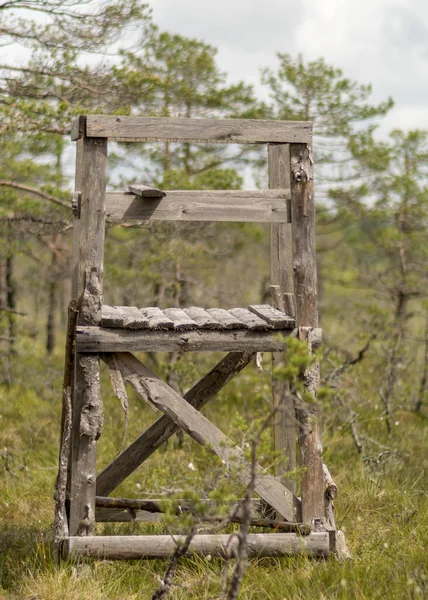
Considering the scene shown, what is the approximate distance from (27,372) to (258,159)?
4.73 m

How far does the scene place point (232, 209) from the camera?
466 cm

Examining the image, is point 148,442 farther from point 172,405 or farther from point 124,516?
point 172,405

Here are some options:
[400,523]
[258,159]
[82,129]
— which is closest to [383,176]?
[258,159]

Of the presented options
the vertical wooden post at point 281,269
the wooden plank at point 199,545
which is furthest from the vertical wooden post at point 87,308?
the vertical wooden post at point 281,269

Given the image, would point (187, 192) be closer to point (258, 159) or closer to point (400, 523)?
point (400, 523)

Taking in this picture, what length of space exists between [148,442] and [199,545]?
3.04ft

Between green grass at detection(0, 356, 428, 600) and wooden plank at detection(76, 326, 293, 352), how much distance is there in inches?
14.4

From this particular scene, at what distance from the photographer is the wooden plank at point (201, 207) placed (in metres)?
4.51

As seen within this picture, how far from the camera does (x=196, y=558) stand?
4.64 metres

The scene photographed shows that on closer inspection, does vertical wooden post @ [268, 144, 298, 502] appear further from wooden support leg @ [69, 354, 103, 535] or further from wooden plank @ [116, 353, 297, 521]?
wooden support leg @ [69, 354, 103, 535]

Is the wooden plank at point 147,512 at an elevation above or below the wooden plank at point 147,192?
below

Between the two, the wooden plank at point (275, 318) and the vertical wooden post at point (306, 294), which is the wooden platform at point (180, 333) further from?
the vertical wooden post at point (306, 294)

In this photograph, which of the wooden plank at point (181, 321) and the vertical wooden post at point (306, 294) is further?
the vertical wooden post at point (306, 294)

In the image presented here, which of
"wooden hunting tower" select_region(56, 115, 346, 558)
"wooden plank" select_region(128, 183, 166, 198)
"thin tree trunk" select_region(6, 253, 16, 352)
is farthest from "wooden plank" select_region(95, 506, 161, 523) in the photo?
"thin tree trunk" select_region(6, 253, 16, 352)
